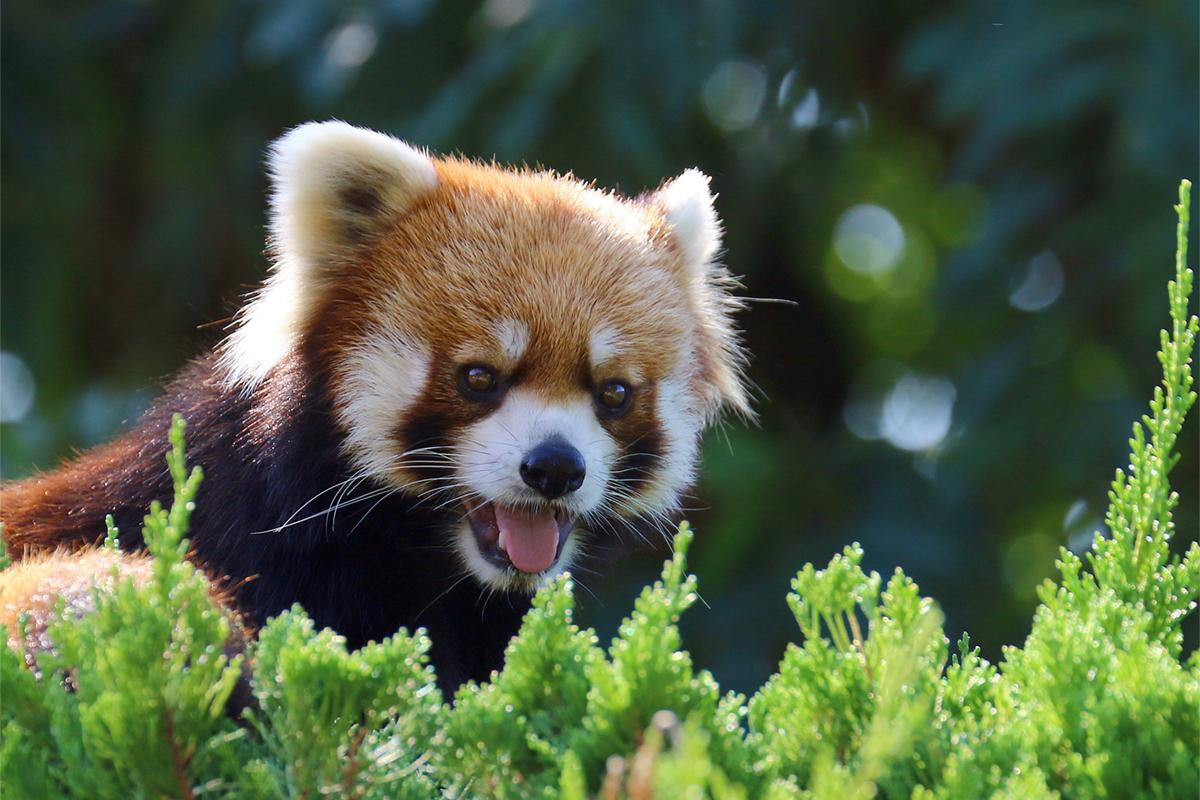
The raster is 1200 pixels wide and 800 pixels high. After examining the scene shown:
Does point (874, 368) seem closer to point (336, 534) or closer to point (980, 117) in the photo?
point (980, 117)

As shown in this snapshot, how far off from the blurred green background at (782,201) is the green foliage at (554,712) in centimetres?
276

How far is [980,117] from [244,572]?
10.0 feet

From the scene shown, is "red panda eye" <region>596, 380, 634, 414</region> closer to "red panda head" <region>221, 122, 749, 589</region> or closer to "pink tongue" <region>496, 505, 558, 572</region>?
"red panda head" <region>221, 122, 749, 589</region>

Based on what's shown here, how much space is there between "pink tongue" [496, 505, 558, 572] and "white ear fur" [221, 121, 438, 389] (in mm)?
540

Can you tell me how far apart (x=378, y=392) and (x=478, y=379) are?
0.18 metres

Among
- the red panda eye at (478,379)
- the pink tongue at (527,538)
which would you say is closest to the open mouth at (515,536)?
the pink tongue at (527,538)

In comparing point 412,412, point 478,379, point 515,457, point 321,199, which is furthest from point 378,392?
point 321,199

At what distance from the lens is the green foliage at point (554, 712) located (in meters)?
1.32

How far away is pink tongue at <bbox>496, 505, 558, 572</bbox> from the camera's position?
265cm

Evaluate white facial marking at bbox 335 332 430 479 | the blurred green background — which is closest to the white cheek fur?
white facial marking at bbox 335 332 430 479

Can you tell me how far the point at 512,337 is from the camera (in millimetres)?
2678

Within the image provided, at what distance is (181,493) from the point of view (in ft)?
4.45

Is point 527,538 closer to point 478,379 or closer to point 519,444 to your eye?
point 519,444

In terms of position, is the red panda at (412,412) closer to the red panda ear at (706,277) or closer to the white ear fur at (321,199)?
the white ear fur at (321,199)
